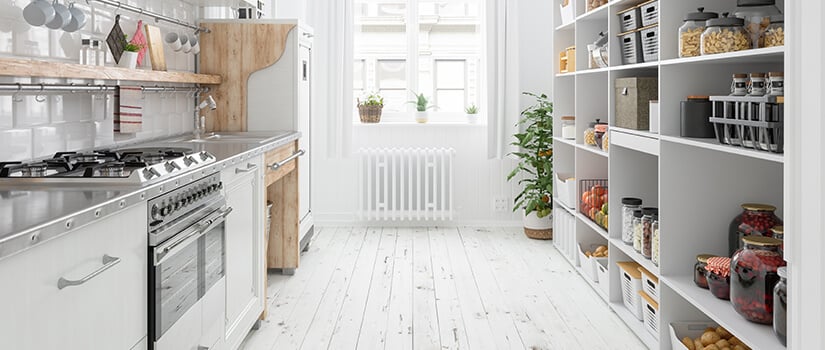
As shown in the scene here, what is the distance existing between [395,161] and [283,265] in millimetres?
1779

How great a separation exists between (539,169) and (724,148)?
116 inches

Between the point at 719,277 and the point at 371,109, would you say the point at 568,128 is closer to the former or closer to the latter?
the point at 371,109

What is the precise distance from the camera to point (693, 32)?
2621 mm

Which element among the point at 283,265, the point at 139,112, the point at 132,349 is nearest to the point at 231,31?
the point at 139,112

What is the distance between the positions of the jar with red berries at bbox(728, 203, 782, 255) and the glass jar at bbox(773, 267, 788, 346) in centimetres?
51

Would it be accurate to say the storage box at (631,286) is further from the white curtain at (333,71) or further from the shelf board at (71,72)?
the white curtain at (333,71)

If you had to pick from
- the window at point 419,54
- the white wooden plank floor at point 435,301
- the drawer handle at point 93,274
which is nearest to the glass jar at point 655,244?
the white wooden plank floor at point 435,301

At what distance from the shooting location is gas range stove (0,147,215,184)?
184 cm

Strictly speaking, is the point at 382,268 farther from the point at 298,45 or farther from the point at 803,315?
the point at 803,315

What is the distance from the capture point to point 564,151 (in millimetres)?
4855

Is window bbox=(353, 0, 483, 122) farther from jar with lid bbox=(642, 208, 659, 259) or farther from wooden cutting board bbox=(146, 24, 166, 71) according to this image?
jar with lid bbox=(642, 208, 659, 259)

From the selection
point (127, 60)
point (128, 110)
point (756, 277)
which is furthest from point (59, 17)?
point (756, 277)

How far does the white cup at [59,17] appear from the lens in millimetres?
2279

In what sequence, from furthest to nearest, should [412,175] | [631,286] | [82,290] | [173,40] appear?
[412,175], [173,40], [631,286], [82,290]
